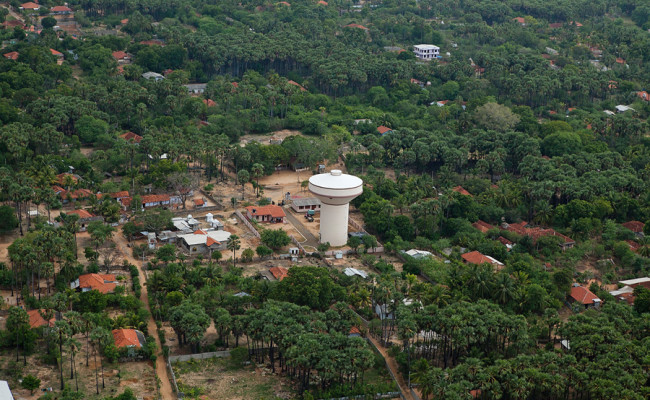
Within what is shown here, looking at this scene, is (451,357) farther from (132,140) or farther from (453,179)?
(132,140)

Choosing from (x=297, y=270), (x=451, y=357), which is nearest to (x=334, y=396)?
(x=451, y=357)

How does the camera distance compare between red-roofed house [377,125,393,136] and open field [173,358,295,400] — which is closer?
open field [173,358,295,400]

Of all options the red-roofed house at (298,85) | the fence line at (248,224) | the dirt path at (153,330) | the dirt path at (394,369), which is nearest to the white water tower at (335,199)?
the fence line at (248,224)

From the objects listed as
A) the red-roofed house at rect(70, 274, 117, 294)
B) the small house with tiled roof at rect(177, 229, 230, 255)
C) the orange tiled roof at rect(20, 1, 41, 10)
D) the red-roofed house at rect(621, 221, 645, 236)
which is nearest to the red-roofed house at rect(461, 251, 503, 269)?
the red-roofed house at rect(621, 221, 645, 236)

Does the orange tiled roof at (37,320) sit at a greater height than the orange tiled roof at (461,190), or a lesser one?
greater

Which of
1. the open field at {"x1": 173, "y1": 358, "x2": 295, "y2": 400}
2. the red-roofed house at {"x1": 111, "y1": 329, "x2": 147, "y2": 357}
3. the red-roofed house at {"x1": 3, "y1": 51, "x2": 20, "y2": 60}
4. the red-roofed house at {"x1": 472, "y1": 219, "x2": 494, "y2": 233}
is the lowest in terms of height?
the red-roofed house at {"x1": 472, "y1": 219, "x2": 494, "y2": 233}

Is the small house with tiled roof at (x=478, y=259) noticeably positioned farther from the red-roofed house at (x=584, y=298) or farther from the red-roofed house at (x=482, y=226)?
the red-roofed house at (x=584, y=298)

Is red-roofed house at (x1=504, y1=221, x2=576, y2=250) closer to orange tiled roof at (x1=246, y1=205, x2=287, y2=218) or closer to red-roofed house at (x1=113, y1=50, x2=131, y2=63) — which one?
orange tiled roof at (x1=246, y1=205, x2=287, y2=218)
